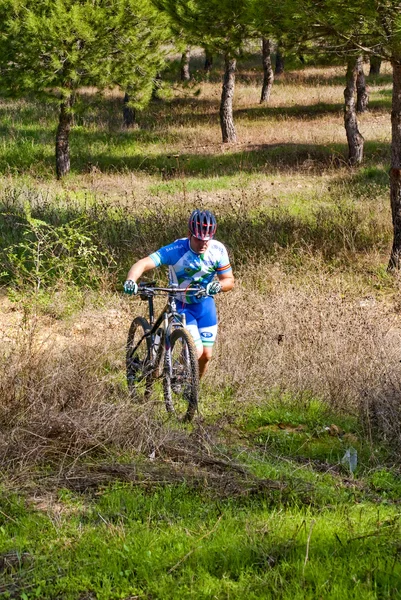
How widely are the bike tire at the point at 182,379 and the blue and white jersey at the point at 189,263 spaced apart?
47 cm

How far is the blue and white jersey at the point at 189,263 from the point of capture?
636 cm

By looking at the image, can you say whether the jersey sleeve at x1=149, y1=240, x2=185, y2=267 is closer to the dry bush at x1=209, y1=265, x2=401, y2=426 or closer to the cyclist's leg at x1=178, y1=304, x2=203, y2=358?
the cyclist's leg at x1=178, y1=304, x2=203, y2=358

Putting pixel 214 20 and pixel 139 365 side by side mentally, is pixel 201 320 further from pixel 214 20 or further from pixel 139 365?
pixel 214 20

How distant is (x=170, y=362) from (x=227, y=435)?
710 millimetres

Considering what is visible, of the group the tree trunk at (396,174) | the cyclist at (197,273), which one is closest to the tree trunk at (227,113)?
the tree trunk at (396,174)

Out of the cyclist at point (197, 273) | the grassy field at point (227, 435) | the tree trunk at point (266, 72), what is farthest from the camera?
the tree trunk at point (266, 72)

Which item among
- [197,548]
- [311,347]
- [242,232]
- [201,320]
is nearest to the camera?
[197,548]

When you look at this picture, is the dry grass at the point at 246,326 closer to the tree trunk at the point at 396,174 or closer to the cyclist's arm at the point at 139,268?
the tree trunk at the point at 396,174

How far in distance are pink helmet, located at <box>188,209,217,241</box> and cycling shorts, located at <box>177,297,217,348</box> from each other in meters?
0.58

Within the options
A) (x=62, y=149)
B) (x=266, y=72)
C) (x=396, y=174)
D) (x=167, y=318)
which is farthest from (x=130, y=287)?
(x=266, y=72)

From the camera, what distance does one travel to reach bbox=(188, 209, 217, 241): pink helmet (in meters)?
6.09

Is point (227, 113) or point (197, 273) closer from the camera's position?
point (197, 273)

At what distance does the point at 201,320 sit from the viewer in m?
6.45

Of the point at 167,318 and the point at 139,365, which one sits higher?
the point at 167,318
